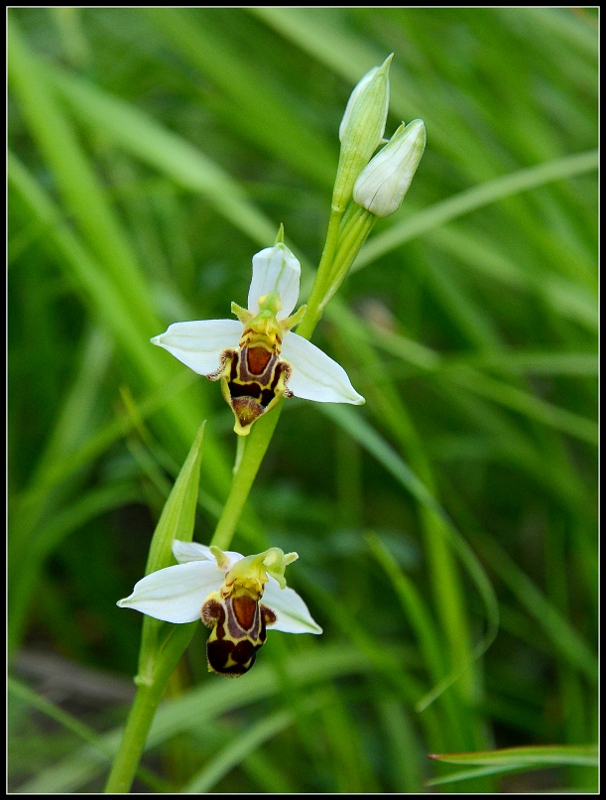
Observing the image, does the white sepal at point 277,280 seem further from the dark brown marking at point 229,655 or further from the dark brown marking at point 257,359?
the dark brown marking at point 229,655

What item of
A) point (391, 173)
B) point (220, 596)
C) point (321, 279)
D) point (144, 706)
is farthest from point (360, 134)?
point (144, 706)

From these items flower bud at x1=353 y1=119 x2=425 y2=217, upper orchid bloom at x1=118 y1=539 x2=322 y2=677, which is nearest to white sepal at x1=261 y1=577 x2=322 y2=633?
upper orchid bloom at x1=118 y1=539 x2=322 y2=677

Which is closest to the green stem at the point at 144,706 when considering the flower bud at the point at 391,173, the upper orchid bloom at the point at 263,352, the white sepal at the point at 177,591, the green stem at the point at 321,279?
the white sepal at the point at 177,591

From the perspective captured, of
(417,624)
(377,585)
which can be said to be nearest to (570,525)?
(377,585)

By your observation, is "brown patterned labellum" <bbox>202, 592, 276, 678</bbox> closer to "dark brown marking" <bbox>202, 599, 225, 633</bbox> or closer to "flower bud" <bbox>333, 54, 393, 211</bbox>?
"dark brown marking" <bbox>202, 599, 225, 633</bbox>

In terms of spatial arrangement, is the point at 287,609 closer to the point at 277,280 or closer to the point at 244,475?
the point at 244,475

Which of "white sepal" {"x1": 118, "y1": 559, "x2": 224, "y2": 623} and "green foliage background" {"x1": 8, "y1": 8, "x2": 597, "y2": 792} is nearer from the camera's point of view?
"white sepal" {"x1": 118, "y1": 559, "x2": 224, "y2": 623}
